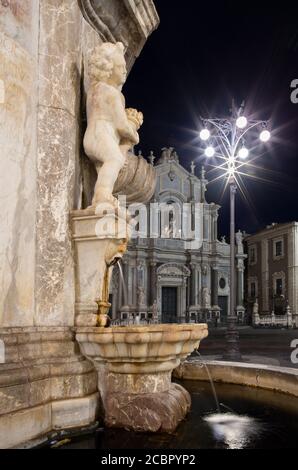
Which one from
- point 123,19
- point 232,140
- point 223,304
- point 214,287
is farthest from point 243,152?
point 223,304

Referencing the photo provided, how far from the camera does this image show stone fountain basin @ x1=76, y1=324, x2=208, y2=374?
12.4ft

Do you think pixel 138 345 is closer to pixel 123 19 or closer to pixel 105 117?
pixel 105 117

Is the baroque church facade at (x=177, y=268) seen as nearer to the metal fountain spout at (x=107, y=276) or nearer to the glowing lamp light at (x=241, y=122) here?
the glowing lamp light at (x=241, y=122)

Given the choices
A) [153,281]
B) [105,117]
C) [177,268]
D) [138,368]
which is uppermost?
[177,268]

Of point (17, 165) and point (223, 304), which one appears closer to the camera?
point (17, 165)

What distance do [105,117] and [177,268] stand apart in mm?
36443

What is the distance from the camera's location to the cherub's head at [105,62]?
439 centimetres

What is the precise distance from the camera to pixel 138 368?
4004 millimetres

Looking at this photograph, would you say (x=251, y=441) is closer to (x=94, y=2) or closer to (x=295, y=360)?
(x=94, y=2)

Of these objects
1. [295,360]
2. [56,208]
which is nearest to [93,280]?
[56,208]

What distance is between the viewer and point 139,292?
3688cm

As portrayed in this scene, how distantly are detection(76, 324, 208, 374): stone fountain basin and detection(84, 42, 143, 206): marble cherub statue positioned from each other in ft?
3.94

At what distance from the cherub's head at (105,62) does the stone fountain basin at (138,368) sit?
2305 mm

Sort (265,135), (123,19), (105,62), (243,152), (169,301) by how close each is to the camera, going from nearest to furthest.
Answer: (105,62)
(123,19)
(265,135)
(243,152)
(169,301)
